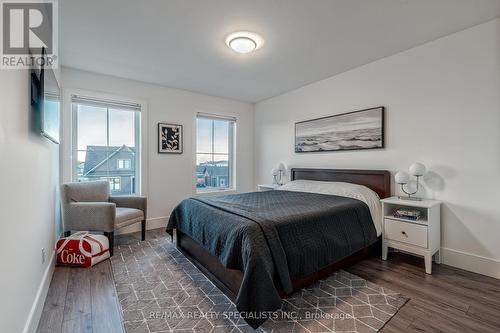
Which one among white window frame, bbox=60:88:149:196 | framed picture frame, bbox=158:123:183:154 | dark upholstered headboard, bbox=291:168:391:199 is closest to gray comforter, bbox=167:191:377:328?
dark upholstered headboard, bbox=291:168:391:199

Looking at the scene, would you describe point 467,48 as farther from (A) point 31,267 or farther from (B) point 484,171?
(A) point 31,267

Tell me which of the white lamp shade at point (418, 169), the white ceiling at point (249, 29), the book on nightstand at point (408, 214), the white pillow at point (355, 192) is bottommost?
the book on nightstand at point (408, 214)

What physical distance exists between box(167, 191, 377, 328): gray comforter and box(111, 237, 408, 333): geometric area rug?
0.22 meters

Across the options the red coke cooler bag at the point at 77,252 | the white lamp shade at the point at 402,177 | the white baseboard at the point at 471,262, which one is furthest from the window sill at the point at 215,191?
the white baseboard at the point at 471,262

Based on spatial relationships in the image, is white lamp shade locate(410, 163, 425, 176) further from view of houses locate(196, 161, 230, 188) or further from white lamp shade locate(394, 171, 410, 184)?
view of houses locate(196, 161, 230, 188)

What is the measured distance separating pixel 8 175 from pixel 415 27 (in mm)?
3530

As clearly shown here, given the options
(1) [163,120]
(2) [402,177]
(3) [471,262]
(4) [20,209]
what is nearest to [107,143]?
(1) [163,120]

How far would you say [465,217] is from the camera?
8.05 feet

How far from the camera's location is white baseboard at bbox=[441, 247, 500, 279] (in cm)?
227

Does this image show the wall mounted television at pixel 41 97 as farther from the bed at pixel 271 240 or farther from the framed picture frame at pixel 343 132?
the framed picture frame at pixel 343 132

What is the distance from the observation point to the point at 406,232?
2.51 m

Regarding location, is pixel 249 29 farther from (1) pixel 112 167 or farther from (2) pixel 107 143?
(1) pixel 112 167

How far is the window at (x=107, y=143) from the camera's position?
136 inches

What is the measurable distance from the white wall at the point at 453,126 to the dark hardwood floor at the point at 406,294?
1.39ft
